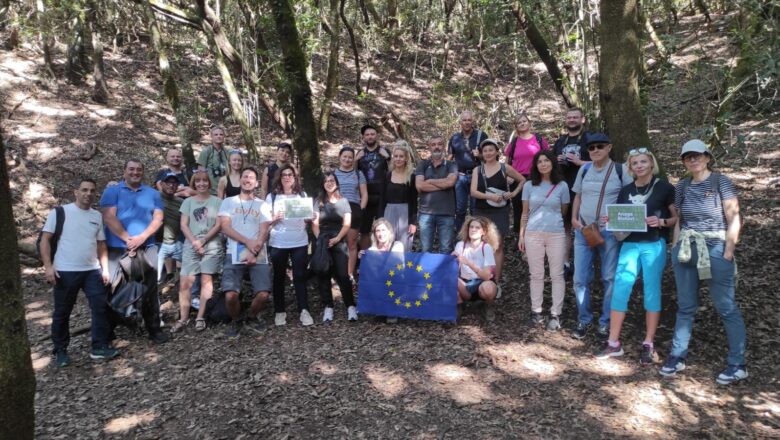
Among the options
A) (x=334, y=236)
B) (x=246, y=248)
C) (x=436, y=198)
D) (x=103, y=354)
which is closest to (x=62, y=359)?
(x=103, y=354)

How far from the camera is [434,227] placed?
271 inches

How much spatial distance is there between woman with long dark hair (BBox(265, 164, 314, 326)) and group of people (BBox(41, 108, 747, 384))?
0.01 m

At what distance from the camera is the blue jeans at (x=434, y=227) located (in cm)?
678

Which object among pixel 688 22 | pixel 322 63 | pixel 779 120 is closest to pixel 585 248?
pixel 779 120

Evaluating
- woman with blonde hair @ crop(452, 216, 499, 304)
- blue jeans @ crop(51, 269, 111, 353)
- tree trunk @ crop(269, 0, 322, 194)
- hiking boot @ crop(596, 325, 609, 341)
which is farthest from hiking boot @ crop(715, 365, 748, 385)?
blue jeans @ crop(51, 269, 111, 353)

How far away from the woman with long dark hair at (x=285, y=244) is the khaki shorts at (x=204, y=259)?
0.71 metres

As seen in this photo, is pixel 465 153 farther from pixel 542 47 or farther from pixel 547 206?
pixel 542 47

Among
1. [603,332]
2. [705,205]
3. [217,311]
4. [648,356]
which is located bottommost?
[648,356]

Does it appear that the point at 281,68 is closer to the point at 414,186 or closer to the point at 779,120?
the point at 414,186

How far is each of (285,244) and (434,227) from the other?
1.95m

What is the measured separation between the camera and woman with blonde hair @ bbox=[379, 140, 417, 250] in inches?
268

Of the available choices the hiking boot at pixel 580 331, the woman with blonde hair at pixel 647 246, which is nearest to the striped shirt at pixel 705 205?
the woman with blonde hair at pixel 647 246

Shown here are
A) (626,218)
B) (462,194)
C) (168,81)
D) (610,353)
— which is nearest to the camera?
(626,218)

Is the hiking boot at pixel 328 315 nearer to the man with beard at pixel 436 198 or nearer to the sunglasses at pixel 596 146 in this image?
the man with beard at pixel 436 198
